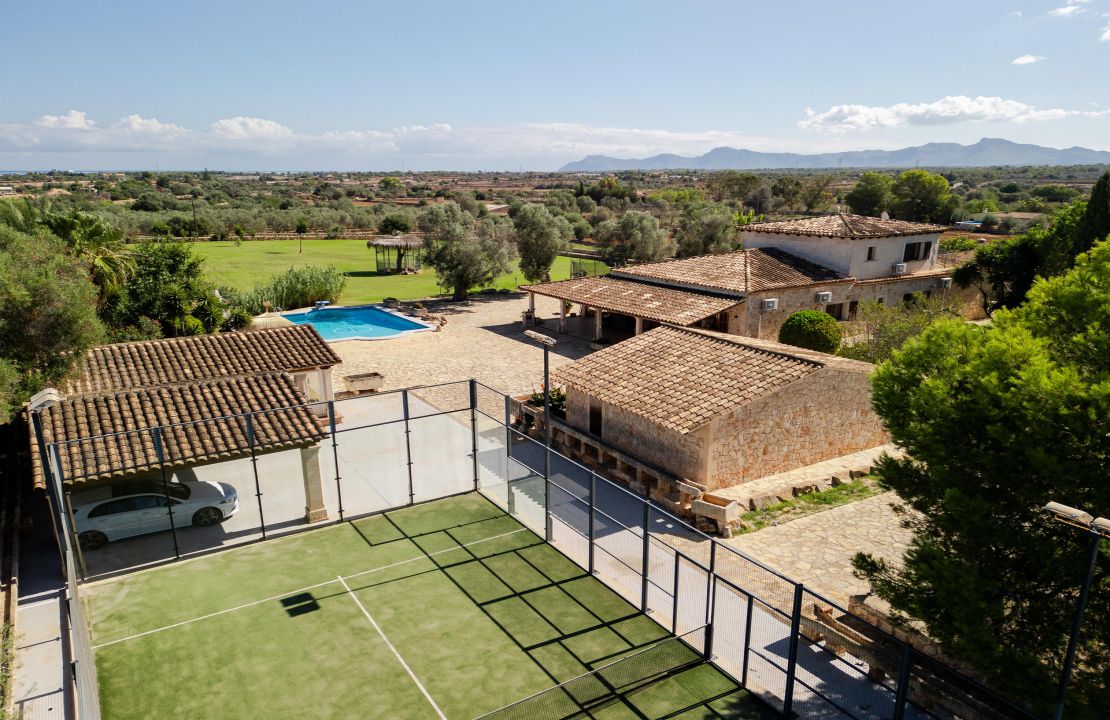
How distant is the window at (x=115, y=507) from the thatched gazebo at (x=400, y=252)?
41.1 m

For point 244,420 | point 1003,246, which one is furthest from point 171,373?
point 1003,246

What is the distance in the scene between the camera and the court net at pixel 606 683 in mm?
11258

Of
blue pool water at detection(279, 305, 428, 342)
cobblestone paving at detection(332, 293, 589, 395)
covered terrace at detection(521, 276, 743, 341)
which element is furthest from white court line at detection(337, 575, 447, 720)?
blue pool water at detection(279, 305, 428, 342)

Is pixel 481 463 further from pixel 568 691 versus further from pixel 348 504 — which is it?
pixel 568 691

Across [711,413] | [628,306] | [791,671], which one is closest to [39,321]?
[711,413]

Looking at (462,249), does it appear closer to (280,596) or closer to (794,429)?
(794,429)

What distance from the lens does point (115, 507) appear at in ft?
53.9

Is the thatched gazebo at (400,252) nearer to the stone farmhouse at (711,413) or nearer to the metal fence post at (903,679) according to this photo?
the stone farmhouse at (711,413)

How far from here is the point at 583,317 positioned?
42.4 meters

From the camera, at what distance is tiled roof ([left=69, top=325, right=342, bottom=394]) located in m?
21.6

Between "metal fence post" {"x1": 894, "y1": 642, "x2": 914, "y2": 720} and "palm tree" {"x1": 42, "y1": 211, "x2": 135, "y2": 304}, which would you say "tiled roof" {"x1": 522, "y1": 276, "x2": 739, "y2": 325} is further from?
"metal fence post" {"x1": 894, "y1": 642, "x2": 914, "y2": 720}

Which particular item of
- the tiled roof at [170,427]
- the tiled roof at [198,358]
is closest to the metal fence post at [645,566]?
the tiled roof at [170,427]

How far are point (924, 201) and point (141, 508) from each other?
352 feet

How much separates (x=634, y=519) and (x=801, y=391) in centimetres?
631
